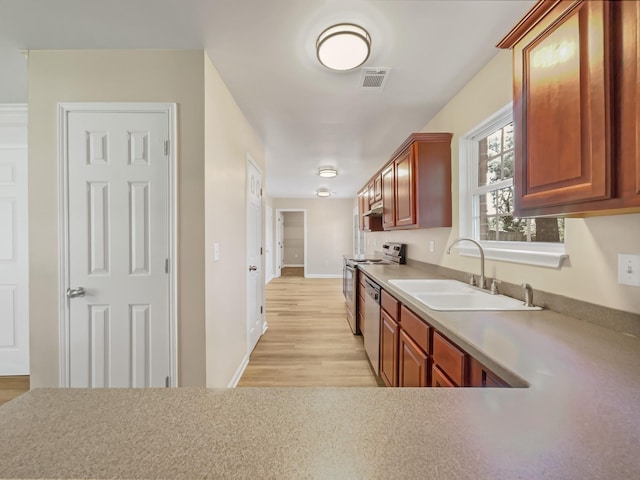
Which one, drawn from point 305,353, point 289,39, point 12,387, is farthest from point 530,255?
point 12,387

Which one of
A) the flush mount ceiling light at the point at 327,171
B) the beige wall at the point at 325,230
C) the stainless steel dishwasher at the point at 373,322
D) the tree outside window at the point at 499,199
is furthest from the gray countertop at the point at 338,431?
the beige wall at the point at 325,230

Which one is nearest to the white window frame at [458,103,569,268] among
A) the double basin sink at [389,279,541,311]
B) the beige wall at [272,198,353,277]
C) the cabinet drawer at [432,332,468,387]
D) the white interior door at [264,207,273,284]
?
the double basin sink at [389,279,541,311]

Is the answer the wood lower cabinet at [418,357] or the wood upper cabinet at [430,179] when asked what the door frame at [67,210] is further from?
the wood upper cabinet at [430,179]

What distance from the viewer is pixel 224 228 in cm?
209

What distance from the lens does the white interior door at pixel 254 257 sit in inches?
111

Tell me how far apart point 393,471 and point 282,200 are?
26.4 ft

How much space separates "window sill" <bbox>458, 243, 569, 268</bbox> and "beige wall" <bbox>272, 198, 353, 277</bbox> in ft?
20.5

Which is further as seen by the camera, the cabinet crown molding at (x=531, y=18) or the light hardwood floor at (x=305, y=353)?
the light hardwood floor at (x=305, y=353)

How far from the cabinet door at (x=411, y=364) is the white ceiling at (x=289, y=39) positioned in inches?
69.3

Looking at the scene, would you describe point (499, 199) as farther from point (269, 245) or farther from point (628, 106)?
point (269, 245)

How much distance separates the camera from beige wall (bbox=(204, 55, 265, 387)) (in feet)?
5.87

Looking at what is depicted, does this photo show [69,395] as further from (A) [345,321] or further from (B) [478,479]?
(A) [345,321]

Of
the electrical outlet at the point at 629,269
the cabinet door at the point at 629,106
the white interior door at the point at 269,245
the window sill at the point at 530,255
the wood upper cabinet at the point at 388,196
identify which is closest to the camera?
the cabinet door at the point at 629,106

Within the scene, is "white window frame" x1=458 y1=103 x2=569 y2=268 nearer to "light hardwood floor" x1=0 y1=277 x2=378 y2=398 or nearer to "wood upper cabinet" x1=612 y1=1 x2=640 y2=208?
"wood upper cabinet" x1=612 y1=1 x2=640 y2=208
